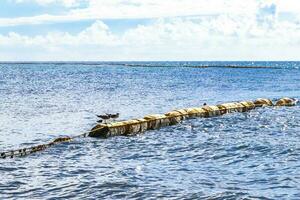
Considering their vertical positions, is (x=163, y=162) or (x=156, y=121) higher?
(x=156, y=121)

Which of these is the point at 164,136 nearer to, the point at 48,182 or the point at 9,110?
the point at 48,182

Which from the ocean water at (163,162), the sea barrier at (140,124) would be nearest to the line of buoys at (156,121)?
the sea barrier at (140,124)

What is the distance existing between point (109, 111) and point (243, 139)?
2814 centimetres

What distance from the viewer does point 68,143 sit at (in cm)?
3869

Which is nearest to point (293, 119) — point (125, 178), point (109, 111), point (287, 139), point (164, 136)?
point (287, 139)

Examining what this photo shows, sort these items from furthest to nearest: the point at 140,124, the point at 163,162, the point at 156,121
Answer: the point at 156,121, the point at 140,124, the point at 163,162

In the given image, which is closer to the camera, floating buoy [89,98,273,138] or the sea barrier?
the sea barrier

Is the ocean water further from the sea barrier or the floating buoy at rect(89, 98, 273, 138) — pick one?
the floating buoy at rect(89, 98, 273, 138)

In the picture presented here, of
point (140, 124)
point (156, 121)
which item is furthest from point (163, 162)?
point (156, 121)

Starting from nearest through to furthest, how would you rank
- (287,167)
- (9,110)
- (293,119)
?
A: (287,167) → (293,119) → (9,110)

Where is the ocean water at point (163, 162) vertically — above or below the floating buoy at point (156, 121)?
below

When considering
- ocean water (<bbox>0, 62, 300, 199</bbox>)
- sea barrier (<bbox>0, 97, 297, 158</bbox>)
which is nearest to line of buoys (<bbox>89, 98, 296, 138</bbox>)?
sea barrier (<bbox>0, 97, 297, 158</bbox>)

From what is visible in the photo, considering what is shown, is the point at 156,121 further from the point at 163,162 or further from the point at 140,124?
the point at 163,162

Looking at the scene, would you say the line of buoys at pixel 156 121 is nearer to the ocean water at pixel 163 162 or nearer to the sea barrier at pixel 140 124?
the sea barrier at pixel 140 124
